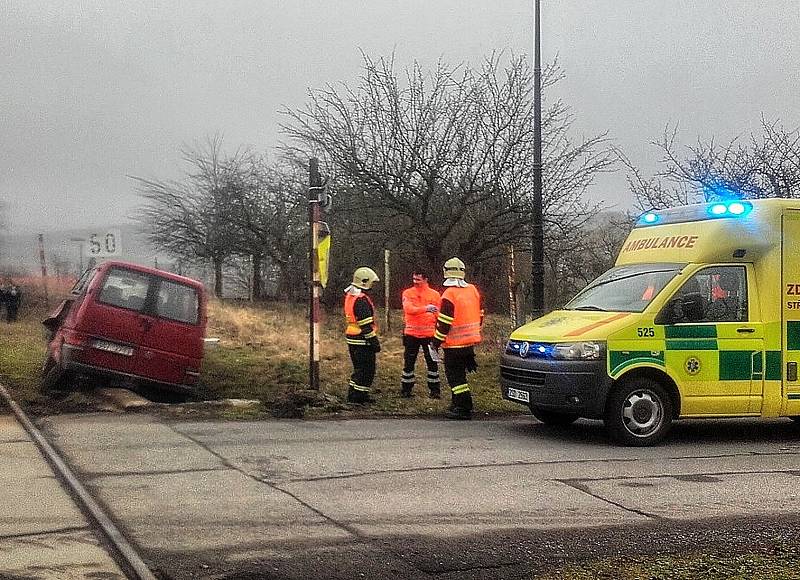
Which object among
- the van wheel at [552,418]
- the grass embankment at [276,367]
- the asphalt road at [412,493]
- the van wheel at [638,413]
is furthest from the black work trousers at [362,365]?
the van wheel at [638,413]

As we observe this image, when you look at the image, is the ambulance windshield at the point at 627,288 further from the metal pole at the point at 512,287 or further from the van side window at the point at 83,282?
the metal pole at the point at 512,287

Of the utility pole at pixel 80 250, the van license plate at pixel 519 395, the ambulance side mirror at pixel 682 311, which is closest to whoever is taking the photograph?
the ambulance side mirror at pixel 682 311

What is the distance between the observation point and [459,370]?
36.7 ft

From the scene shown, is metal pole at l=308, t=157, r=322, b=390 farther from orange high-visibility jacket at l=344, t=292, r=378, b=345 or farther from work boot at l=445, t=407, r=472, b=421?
work boot at l=445, t=407, r=472, b=421

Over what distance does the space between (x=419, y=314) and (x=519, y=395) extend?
3257 millimetres

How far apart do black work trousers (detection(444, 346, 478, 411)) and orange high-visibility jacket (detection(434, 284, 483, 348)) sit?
3.4 inches

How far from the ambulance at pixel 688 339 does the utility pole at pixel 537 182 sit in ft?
14.8

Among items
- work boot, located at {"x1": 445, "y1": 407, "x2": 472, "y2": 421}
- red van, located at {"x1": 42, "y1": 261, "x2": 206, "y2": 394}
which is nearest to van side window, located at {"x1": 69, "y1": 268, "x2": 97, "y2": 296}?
red van, located at {"x1": 42, "y1": 261, "x2": 206, "y2": 394}

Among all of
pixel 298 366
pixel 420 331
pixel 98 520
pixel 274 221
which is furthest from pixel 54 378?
pixel 274 221

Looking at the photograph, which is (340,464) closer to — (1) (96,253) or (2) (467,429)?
(2) (467,429)

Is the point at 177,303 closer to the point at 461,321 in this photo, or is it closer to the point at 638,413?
the point at 461,321

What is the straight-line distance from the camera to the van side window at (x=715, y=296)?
371 inches

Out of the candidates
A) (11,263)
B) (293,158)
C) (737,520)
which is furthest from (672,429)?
(293,158)

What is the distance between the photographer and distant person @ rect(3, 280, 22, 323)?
1382 centimetres
